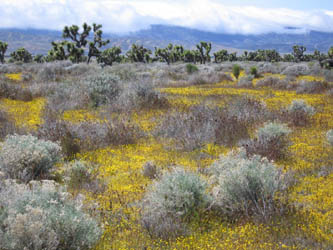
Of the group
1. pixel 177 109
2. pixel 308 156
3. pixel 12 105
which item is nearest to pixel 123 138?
pixel 177 109

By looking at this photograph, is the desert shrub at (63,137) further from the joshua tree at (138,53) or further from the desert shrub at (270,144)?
the joshua tree at (138,53)

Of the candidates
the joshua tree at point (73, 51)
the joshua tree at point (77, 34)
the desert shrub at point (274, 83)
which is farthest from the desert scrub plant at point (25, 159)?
the joshua tree at point (77, 34)

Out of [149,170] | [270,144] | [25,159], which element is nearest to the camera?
[25,159]

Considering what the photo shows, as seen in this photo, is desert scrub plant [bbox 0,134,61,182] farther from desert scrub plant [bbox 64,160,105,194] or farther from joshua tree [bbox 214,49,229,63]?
joshua tree [bbox 214,49,229,63]

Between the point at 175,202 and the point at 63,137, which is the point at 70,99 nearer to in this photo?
the point at 63,137

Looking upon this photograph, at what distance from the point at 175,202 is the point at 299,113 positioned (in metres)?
7.44

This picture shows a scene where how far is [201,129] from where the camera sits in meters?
9.05

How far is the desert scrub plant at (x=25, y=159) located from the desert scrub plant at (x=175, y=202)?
92.9 inches

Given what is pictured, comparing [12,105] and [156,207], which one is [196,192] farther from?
[12,105]

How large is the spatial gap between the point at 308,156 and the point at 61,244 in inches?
228

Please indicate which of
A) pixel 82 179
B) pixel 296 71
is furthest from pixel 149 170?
pixel 296 71

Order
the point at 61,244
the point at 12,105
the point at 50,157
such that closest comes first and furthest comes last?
the point at 61,244 → the point at 50,157 → the point at 12,105

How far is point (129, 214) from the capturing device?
493 cm

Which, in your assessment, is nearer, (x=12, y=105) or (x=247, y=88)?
(x=12, y=105)
